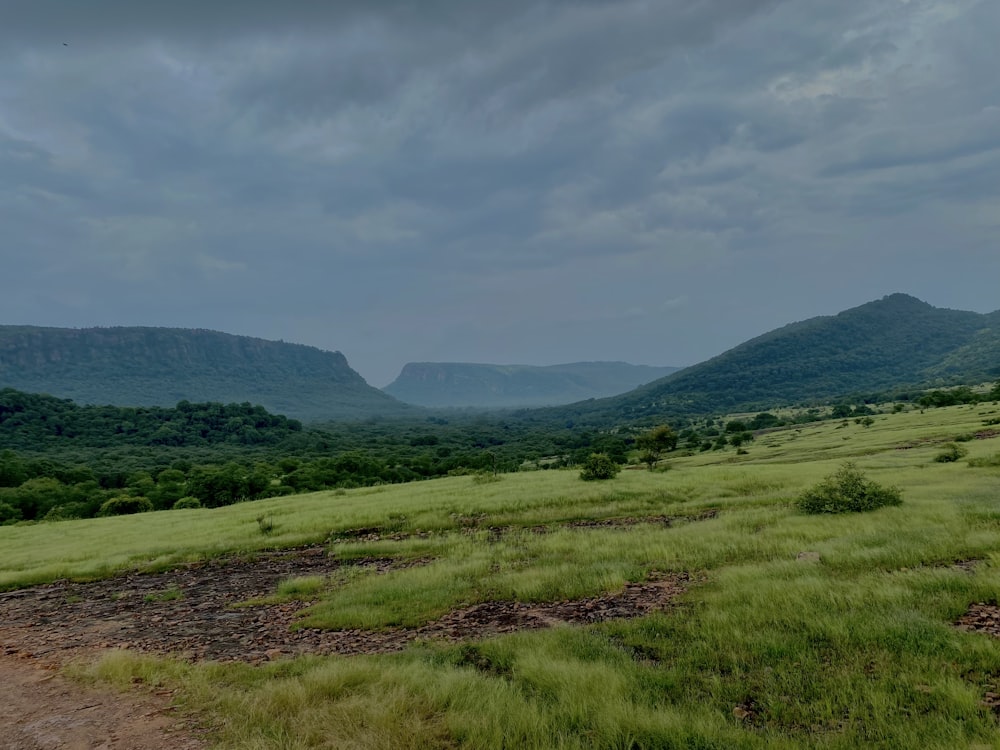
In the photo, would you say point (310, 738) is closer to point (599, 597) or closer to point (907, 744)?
point (907, 744)

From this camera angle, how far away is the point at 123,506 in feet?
193

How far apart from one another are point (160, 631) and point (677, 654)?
13.6 m

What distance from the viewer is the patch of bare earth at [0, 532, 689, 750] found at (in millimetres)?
8242

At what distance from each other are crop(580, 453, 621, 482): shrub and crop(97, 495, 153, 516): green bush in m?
53.5

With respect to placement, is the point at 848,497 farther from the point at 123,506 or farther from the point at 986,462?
the point at 123,506

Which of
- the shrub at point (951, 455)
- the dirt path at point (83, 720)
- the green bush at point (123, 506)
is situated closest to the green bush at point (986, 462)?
the shrub at point (951, 455)

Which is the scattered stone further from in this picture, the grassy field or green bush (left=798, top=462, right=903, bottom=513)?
green bush (left=798, top=462, right=903, bottom=513)

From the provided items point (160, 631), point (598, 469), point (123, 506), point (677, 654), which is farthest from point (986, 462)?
point (123, 506)

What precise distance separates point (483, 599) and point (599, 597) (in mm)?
3189

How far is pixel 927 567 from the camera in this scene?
1202cm

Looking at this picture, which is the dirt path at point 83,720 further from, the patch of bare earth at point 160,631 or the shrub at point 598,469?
the shrub at point 598,469

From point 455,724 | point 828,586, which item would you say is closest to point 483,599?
point 455,724

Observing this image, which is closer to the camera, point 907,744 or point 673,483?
point 907,744

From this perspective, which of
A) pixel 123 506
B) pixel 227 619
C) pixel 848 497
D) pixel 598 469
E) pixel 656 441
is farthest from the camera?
pixel 123 506
